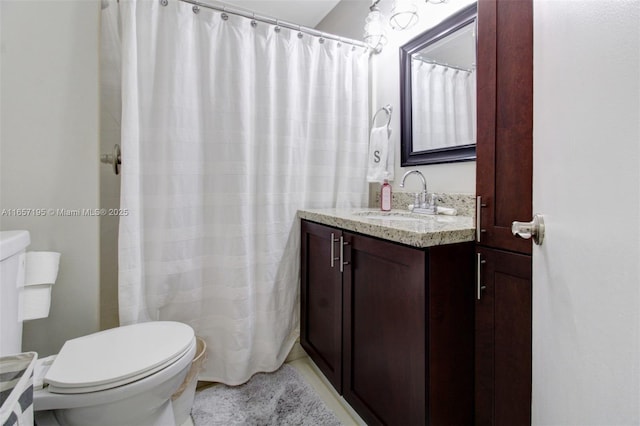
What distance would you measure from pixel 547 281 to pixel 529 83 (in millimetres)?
574

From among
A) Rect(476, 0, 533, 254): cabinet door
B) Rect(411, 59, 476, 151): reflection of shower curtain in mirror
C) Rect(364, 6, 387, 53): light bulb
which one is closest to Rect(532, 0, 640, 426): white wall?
Rect(476, 0, 533, 254): cabinet door

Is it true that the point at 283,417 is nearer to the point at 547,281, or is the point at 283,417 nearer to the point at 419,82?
the point at 547,281

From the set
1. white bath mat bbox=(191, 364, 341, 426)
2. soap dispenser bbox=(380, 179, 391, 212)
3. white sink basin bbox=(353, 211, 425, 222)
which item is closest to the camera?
white bath mat bbox=(191, 364, 341, 426)

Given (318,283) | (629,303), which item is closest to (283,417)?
(318,283)

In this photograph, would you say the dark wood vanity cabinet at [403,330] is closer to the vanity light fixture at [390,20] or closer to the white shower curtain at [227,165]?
the white shower curtain at [227,165]

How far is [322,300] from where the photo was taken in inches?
61.5

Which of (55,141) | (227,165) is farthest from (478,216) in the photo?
(55,141)

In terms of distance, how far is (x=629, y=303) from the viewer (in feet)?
1.31

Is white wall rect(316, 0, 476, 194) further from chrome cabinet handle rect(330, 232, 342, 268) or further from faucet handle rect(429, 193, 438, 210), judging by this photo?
chrome cabinet handle rect(330, 232, 342, 268)

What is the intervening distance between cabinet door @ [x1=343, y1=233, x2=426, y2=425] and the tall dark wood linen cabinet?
0.24m

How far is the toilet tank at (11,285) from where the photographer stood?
36.3 inches

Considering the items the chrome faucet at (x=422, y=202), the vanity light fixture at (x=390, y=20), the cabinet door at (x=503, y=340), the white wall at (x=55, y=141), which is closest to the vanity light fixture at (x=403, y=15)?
the vanity light fixture at (x=390, y=20)

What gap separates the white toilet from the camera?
0.91 metres

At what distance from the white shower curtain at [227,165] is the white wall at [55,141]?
0.45ft
